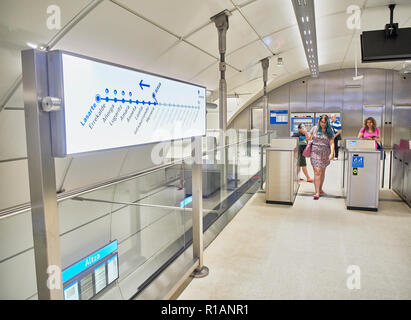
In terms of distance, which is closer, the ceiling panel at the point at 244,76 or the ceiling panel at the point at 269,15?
the ceiling panel at the point at 269,15

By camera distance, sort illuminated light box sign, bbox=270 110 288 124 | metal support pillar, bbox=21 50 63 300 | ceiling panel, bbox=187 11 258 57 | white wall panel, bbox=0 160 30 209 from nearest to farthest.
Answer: metal support pillar, bbox=21 50 63 300, white wall panel, bbox=0 160 30 209, ceiling panel, bbox=187 11 258 57, illuminated light box sign, bbox=270 110 288 124

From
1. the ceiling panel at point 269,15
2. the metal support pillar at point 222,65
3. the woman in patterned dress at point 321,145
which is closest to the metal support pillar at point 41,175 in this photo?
the metal support pillar at point 222,65

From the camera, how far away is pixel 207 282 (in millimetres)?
2600

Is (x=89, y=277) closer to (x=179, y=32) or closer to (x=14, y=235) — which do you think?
(x=14, y=235)

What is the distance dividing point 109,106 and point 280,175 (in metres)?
3.57

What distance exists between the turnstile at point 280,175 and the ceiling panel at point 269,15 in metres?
2.55

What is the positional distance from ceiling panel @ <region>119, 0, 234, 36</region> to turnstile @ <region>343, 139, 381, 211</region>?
10.3 ft

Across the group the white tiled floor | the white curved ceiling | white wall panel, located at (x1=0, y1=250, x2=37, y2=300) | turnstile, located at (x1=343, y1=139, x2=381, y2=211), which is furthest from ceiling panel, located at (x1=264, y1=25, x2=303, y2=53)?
white wall panel, located at (x1=0, y1=250, x2=37, y2=300)

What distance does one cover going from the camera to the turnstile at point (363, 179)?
4.54 m

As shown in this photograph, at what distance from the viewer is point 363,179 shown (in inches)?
181

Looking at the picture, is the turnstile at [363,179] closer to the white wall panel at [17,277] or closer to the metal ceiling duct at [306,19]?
the metal ceiling duct at [306,19]

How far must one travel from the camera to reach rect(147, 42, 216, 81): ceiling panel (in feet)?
20.4

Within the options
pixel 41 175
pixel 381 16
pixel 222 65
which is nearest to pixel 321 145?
pixel 222 65

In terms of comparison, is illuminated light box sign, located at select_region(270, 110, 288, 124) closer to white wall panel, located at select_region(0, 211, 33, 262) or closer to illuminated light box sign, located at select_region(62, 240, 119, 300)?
illuminated light box sign, located at select_region(62, 240, 119, 300)
